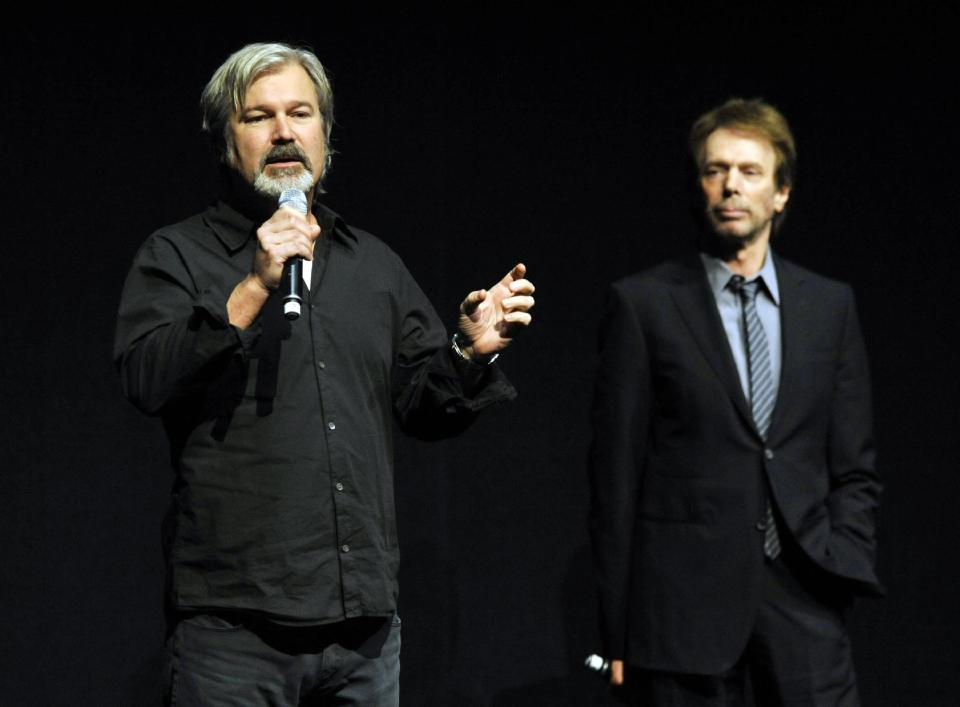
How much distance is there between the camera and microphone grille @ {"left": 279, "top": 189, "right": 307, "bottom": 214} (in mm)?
1948

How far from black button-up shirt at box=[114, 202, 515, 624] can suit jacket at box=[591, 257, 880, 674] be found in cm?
62

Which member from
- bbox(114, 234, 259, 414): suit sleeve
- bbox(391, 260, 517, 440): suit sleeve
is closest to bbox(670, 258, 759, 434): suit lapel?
bbox(391, 260, 517, 440): suit sleeve

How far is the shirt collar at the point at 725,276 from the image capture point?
8.81 feet

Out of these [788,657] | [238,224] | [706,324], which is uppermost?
[238,224]

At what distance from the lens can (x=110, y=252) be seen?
3.28m

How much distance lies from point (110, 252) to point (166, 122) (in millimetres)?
334

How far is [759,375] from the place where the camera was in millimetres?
2594

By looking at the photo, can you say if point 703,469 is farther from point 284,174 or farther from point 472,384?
point 284,174

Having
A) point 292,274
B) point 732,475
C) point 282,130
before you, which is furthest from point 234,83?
point 732,475

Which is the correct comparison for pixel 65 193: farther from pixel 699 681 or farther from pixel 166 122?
pixel 699 681

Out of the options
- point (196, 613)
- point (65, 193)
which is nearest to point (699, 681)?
point (196, 613)

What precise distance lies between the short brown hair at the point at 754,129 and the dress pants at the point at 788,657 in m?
0.78

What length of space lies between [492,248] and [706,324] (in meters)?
1.00

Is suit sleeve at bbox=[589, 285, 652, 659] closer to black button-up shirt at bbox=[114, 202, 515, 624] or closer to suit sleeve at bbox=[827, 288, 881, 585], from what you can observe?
suit sleeve at bbox=[827, 288, 881, 585]
